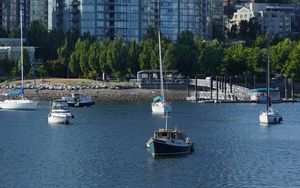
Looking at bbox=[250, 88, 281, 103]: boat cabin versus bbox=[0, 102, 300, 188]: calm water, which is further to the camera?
bbox=[250, 88, 281, 103]: boat cabin

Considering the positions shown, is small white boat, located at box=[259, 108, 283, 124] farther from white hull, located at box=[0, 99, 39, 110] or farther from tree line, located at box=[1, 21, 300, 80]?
tree line, located at box=[1, 21, 300, 80]

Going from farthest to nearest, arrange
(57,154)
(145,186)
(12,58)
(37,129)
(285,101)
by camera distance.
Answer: (12,58) < (285,101) < (37,129) < (57,154) < (145,186)

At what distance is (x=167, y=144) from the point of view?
231ft

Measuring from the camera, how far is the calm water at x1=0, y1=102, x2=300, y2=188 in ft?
201

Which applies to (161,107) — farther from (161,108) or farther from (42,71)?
(42,71)

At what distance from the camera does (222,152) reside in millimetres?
75938

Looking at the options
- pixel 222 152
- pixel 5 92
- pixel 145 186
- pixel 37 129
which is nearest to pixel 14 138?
pixel 37 129

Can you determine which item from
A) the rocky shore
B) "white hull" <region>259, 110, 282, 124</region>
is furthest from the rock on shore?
"white hull" <region>259, 110, 282, 124</region>

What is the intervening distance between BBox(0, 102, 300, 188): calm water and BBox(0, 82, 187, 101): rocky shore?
122 ft

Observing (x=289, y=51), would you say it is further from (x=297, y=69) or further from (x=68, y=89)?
(x=68, y=89)

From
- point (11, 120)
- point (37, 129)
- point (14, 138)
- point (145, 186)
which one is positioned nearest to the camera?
point (145, 186)

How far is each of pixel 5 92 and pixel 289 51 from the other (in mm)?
52918

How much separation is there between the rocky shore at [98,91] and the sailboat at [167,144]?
285ft

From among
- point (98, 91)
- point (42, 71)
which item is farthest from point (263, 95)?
point (42, 71)
